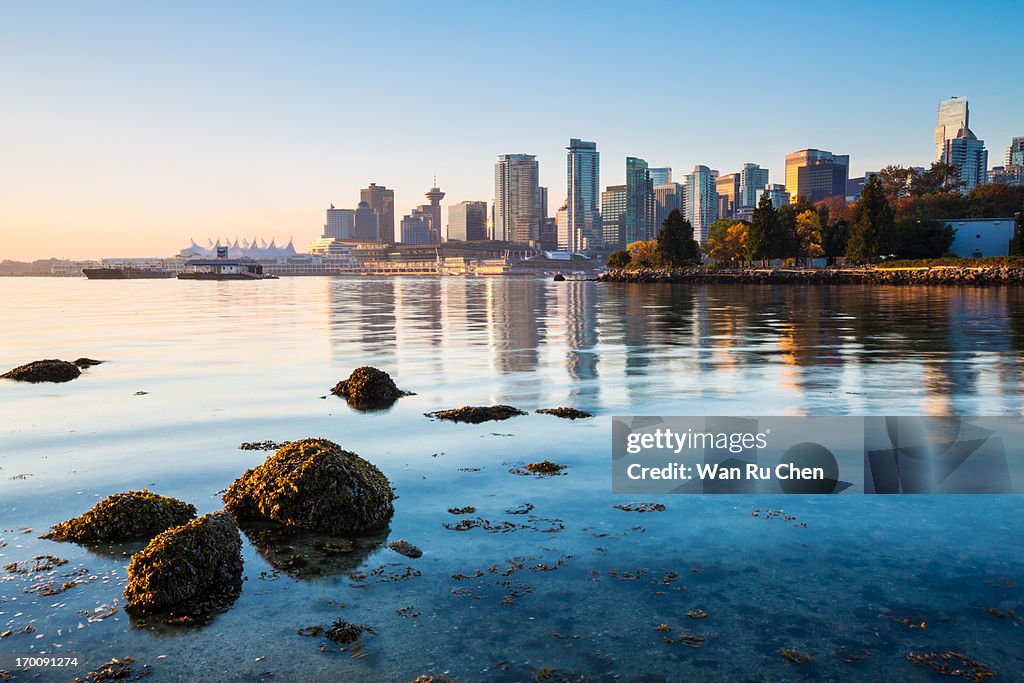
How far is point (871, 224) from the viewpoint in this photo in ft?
401

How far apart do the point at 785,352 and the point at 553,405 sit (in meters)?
13.2

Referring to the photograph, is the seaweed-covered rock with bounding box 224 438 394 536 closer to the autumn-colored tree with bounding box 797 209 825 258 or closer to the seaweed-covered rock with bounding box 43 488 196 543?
the seaweed-covered rock with bounding box 43 488 196 543

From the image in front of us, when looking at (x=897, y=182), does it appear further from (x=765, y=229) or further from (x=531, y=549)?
(x=531, y=549)

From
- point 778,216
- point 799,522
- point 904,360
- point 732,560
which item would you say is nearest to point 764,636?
point 732,560

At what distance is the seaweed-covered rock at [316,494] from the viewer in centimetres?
897

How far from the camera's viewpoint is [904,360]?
78.7ft

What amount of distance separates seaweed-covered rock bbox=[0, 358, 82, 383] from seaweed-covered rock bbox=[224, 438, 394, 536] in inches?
604

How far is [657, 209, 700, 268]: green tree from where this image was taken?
483 feet

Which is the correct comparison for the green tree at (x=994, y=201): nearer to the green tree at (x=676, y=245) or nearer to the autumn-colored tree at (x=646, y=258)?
the green tree at (x=676, y=245)

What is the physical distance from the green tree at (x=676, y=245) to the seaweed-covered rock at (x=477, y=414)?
136177mm

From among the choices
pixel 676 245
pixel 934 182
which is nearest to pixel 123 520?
pixel 676 245

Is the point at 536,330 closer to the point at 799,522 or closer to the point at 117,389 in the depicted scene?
the point at 117,389

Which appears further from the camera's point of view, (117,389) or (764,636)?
(117,389)

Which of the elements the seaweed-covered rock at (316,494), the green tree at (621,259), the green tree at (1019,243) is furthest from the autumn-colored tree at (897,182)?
the seaweed-covered rock at (316,494)
